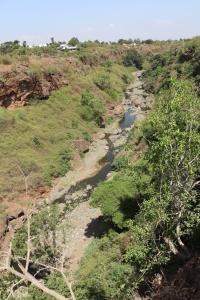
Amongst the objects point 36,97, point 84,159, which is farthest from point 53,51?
point 84,159

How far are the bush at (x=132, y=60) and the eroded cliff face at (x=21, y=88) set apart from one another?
192 ft

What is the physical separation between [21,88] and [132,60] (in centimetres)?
6881

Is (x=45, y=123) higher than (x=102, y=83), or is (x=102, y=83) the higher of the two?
(x=102, y=83)

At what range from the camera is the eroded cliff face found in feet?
187

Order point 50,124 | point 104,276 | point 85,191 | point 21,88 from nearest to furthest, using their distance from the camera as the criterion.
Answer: point 104,276
point 85,191
point 50,124
point 21,88

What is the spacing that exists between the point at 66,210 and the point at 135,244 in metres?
17.8

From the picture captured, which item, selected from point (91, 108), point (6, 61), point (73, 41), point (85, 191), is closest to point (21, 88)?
point (6, 61)

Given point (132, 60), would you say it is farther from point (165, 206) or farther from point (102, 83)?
point (165, 206)

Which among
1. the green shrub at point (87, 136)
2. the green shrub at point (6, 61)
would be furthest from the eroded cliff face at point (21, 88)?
the green shrub at point (87, 136)

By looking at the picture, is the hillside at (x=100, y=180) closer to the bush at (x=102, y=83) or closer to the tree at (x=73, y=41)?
the bush at (x=102, y=83)

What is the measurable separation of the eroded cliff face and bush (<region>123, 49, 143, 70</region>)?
192ft

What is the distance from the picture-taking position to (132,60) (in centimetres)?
12269

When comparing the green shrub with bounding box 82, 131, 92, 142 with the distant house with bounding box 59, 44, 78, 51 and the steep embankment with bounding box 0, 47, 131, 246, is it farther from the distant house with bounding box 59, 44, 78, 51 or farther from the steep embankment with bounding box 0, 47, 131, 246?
the distant house with bounding box 59, 44, 78, 51

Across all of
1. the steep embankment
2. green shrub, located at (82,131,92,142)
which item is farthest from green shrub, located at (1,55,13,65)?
green shrub, located at (82,131,92,142)
